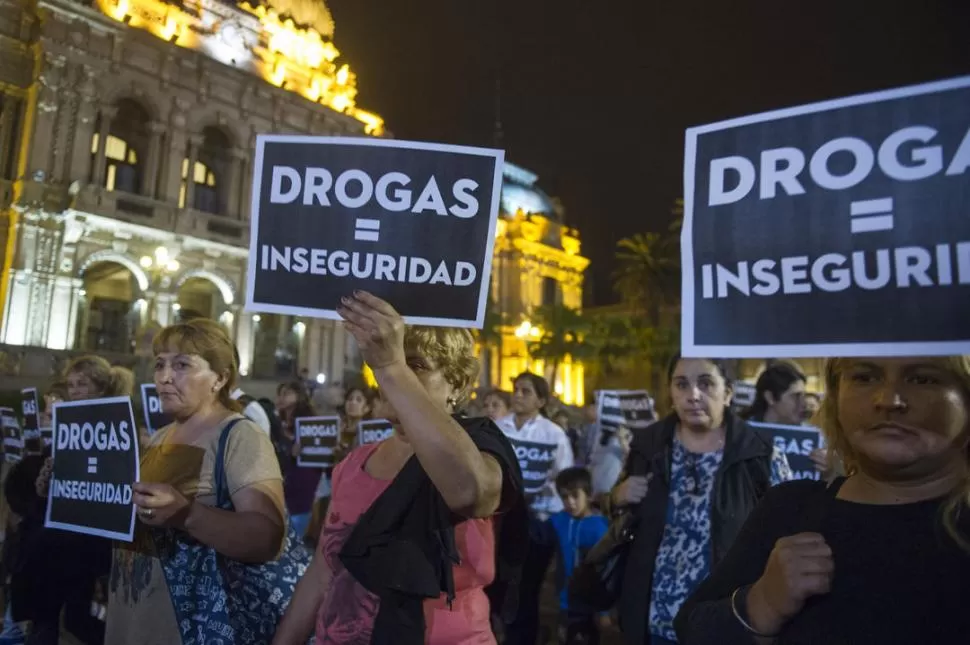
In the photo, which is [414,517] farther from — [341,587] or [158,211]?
[158,211]

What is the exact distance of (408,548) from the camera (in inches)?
89.4

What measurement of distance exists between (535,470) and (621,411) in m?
2.36

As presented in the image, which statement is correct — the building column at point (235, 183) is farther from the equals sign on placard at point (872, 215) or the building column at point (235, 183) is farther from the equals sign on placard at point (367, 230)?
the equals sign on placard at point (872, 215)

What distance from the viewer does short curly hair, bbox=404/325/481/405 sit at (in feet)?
8.20

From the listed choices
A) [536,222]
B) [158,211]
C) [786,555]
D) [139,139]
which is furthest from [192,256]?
[536,222]

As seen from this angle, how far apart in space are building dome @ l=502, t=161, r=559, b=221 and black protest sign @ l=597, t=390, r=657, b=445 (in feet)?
166

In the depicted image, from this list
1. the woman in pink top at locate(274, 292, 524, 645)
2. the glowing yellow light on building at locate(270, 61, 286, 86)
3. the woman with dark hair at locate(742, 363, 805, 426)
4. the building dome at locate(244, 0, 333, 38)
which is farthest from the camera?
the building dome at locate(244, 0, 333, 38)

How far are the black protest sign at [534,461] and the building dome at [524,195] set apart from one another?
52890mm

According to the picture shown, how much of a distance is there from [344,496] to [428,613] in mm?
549

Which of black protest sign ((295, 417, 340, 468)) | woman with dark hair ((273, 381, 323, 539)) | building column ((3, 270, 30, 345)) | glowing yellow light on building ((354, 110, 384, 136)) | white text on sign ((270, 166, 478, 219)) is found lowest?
woman with dark hair ((273, 381, 323, 539))

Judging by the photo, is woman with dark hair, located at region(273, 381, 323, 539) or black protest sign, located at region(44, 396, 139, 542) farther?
woman with dark hair, located at region(273, 381, 323, 539)

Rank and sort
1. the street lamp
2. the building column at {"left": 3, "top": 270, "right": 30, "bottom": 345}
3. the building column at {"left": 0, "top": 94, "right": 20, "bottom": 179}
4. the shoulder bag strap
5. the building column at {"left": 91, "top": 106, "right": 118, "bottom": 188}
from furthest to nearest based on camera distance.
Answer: the street lamp → the building column at {"left": 91, "top": 106, "right": 118, "bottom": 188} → the building column at {"left": 0, "top": 94, "right": 20, "bottom": 179} → the building column at {"left": 3, "top": 270, "right": 30, "bottom": 345} → the shoulder bag strap

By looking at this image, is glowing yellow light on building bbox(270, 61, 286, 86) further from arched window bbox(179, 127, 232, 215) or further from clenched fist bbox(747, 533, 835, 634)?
clenched fist bbox(747, 533, 835, 634)

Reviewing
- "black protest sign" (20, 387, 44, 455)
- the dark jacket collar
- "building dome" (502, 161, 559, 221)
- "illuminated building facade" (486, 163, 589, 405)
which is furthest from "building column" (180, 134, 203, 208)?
"building dome" (502, 161, 559, 221)
